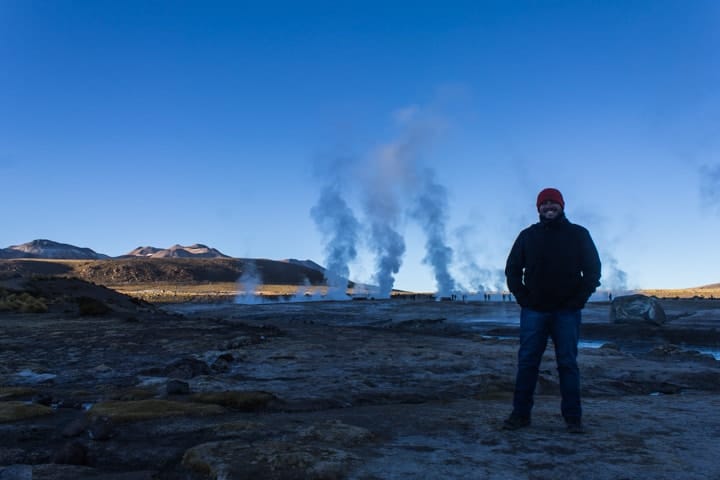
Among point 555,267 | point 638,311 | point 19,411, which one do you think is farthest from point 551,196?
point 638,311

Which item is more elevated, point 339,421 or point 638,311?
point 638,311

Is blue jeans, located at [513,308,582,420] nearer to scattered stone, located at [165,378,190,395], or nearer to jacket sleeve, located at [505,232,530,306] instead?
jacket sleeve, located at [505,232,530,306]

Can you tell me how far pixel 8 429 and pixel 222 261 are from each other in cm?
18473

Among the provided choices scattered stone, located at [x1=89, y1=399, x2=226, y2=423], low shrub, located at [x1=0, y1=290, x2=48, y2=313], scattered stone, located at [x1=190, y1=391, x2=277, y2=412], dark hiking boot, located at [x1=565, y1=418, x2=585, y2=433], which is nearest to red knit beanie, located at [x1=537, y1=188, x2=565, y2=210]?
dark hiking boot, located at [x1=565, y1=418, x2=585, y2=433]

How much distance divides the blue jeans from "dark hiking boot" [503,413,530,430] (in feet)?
0.13

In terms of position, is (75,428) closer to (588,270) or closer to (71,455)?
(71,455)

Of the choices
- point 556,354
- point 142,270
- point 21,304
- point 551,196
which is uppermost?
point 142,270

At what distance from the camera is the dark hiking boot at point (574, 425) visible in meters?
4.14

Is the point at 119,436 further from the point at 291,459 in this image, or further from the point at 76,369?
the point at 76,369

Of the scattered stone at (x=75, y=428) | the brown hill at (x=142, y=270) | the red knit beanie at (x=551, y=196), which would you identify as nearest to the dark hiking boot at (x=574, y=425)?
the red knit beanie at (x=551, y=196)

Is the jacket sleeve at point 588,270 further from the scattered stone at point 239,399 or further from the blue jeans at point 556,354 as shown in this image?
the scattered stone at point 239,399

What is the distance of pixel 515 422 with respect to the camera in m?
4.29

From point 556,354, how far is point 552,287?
0.57 m

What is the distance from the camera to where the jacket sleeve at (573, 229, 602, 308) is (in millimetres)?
4535
